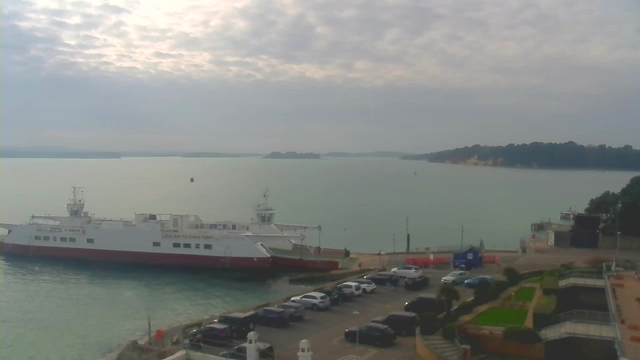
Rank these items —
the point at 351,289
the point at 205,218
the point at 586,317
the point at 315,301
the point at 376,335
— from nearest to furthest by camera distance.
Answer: the point at 586,317 → the point at 376,335 → the point at 315,301 → the point at 351,289 → the point at 205,218

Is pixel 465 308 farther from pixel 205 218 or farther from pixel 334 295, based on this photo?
pixel 205 218

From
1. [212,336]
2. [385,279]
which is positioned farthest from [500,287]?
[212,336]

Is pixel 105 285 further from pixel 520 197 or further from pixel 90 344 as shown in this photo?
pixel 520 197

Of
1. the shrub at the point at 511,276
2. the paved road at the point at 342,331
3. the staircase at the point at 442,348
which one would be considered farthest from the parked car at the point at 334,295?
the shrub at the point at 511,276

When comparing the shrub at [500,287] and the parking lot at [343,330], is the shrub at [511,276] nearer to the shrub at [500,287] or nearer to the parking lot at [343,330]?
the shrub at [500,287]

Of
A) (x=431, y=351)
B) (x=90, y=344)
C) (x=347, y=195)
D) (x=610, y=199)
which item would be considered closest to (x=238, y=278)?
(x=90, y=344)

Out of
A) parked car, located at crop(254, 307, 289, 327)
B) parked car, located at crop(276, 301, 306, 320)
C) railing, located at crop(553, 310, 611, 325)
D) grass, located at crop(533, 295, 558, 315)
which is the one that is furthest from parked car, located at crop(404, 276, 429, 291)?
railing, located at crop(553, 310, 611, 325)
